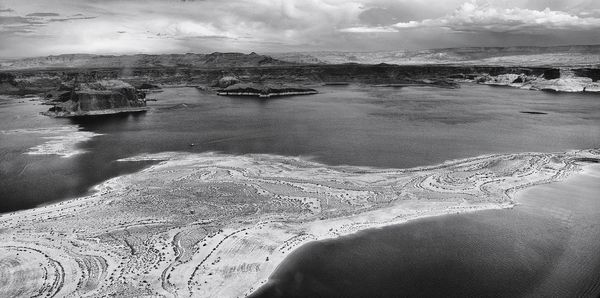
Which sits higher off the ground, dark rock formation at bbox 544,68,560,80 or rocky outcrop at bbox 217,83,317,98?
dark rock formation at bbox 544,68,560,80

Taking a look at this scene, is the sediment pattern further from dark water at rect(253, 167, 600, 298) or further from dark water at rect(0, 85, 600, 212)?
dark water at rect(0, 85, 600, 212)

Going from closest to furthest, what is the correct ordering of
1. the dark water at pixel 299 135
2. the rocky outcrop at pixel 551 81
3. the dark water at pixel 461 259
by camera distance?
the dark water at pixel 461 259 < the dark water at pixel 299 135 < the rocky outcrop at pixel 551 81

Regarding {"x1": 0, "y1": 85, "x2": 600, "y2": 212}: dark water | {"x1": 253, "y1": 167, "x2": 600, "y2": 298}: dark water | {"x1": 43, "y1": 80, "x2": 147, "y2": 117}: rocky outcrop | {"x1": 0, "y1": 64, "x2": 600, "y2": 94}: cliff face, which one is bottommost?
{"x1": 253, "y1": 167, "x2": 600, "y2": 298}: dark water

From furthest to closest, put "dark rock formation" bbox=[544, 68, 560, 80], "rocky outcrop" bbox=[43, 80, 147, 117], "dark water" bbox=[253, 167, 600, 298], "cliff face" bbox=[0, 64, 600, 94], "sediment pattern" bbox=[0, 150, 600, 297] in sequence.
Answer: "cliff face" bbox=[0, 64, 600, 94] → "dark rock formation" bbox=[544, 68, 560, 80] → "rocky outcrop" bbox=[43, 80, 147, 117] → "sediment pattern" bbox=[0, 150, 600, 297] → "dark water" bbox=[253, 167, 600, 298]

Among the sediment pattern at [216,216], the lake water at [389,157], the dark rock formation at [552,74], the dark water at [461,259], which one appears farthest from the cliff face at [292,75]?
the dark water at [461,259]

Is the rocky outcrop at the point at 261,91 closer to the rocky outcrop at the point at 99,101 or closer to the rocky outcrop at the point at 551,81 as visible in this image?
the rocky outcrop at the point at 99,101

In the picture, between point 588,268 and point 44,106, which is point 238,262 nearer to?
point 588,268

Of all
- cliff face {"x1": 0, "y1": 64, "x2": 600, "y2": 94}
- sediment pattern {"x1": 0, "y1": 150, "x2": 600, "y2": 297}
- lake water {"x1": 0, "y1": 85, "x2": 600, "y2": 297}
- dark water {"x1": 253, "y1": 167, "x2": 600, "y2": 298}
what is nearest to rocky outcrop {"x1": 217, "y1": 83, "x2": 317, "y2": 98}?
lake water {"x1": 0, "y1": 85, "x2": 600, "y2": 297}
